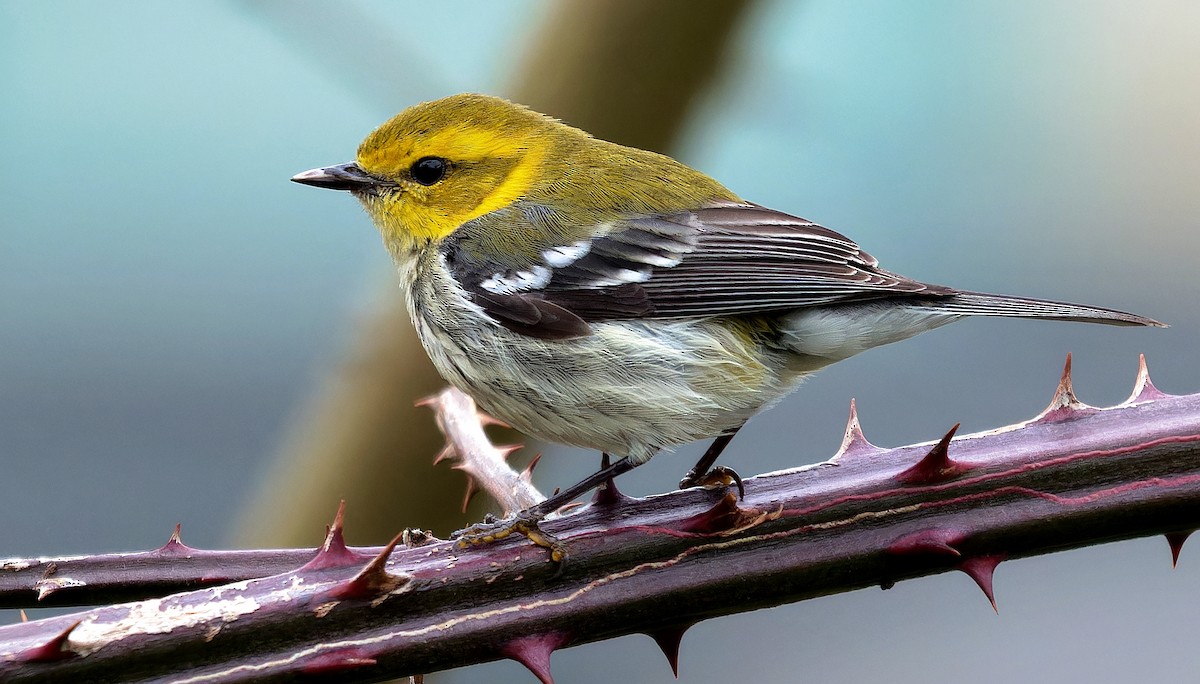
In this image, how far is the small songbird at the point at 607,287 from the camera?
8.35 feet

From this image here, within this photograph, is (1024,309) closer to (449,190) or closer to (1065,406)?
(1065,406)

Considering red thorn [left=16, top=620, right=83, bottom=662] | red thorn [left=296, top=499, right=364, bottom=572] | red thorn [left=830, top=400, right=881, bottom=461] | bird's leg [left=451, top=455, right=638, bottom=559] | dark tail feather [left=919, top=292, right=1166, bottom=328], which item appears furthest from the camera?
dark tail feather [left=919, top=292, right=1166, bottom=328]

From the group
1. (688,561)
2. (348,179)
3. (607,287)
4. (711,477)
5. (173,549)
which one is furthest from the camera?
(348,179)

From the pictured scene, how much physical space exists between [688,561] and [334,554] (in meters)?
0.54

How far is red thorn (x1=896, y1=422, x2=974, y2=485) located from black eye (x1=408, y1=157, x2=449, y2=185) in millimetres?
1718

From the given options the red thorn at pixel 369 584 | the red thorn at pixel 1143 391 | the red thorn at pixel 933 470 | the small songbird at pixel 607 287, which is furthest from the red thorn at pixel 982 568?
the red thorn at pixel 369 584

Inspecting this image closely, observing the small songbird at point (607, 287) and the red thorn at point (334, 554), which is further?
the small songbird at point (607, 287)

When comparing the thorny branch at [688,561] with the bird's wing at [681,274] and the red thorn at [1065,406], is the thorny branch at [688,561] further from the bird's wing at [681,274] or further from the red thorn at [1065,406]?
the bird's wing at [681,274]

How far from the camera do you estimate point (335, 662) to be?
56.1 inches

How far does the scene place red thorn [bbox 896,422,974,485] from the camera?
173cm

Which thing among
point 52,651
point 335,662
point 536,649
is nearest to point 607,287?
point 536,649

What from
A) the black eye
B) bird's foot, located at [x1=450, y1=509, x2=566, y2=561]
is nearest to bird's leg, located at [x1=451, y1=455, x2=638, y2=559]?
bird's foot, located at [x1=450, y1=509, x2=566, y2=561]

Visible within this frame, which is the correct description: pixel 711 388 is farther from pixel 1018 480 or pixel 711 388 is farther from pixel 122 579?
pixel 122 579

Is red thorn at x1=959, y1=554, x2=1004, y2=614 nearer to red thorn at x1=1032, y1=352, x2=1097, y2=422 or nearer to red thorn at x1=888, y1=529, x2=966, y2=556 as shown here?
red thorn at x1=888, y1=529, x2=966, y2=556
